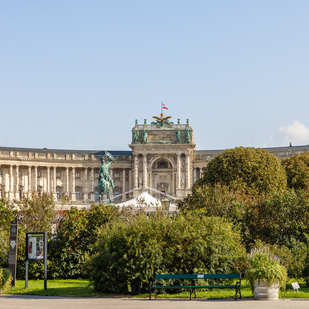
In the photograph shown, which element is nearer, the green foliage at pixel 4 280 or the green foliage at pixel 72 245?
the green foliage at pixel 4 280

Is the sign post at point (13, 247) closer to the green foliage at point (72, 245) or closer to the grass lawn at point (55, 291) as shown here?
the grass lawn at point (55, 291)

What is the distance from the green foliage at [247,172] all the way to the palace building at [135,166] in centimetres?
5475

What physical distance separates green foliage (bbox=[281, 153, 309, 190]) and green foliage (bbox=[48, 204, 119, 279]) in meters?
38.4

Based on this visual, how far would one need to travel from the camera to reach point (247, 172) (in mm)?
63875

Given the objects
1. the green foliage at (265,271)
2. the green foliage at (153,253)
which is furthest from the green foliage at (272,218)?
the green foliage at (265,271)

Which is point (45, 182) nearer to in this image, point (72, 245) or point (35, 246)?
point (72, 245)

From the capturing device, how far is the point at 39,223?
40938mm

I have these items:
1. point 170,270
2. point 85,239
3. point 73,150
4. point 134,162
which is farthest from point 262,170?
point 73,150

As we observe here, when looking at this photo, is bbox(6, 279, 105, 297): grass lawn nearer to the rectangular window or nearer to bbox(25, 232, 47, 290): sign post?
bbox(25, 232, 47, 290): sign post

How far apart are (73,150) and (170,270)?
4128 inches

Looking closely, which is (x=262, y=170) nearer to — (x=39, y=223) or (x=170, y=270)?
(x=39, y=223)

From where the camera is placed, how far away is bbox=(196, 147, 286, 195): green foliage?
62.0 meters

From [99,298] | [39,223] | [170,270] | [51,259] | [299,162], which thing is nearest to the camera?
[99,298]

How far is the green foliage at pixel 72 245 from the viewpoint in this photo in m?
37.4
